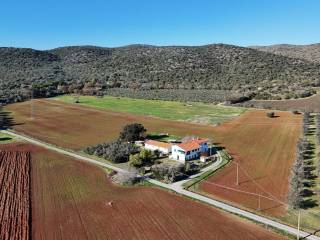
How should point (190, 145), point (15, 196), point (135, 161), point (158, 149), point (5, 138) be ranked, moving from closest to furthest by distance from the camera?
point (15, 196) < point (135, 161) < point (190, 145) < point (158, 149) < point (5, 138)

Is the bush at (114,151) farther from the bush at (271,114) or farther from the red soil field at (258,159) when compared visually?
the bush at (271,114)

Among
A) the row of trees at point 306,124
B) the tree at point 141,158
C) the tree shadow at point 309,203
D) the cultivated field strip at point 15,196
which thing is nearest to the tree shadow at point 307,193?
the tree shadow at point 309,203

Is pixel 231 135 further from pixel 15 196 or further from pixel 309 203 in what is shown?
pixel 15 196

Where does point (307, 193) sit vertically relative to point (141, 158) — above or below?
below

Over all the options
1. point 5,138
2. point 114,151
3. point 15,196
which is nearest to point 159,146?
point 114,151

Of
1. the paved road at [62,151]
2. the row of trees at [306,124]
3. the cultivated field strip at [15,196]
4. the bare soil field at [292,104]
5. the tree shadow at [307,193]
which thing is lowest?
the cultivated field strip at [15,196]

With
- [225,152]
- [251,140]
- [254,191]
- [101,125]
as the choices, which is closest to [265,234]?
[254,191]
